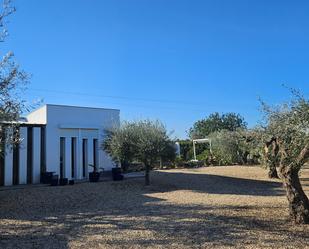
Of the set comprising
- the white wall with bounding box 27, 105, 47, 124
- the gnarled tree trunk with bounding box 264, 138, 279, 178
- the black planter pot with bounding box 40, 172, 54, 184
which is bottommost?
the black planter pot with bounding box 40, 172, 54, 184

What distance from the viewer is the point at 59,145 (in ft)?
76.5

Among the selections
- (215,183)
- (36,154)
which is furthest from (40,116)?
(215,183)

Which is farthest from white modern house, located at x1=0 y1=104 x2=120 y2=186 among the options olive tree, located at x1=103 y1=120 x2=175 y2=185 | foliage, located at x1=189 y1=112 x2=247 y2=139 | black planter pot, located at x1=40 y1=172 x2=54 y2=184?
foliage, located at x1=189 y1=112 x2=247 y2=139

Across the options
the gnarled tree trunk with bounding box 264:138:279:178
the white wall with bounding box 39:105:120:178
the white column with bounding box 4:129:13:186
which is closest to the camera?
the gnarled tree trunk with bounding box 264:138:279:178

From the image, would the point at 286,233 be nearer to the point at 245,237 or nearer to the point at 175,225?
the point at 245,237

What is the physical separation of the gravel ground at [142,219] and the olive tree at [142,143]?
65.9 inches

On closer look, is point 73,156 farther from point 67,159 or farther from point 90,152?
point 90,152

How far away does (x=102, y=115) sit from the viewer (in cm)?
2575

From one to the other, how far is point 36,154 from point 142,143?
579 cm

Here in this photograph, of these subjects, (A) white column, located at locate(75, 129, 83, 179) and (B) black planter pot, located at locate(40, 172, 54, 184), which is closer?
(B) black planter pot, located at locate(40, 172, 54, 184)

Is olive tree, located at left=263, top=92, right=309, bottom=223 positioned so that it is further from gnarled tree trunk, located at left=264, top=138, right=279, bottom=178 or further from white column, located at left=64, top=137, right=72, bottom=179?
white column, located at left=64, top=137, right=72, bottom=179

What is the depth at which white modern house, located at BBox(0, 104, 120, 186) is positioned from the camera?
21.1 metres

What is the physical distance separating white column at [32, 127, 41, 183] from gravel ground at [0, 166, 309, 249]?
427cm

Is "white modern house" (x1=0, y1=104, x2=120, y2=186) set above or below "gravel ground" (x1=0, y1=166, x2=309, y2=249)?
above
